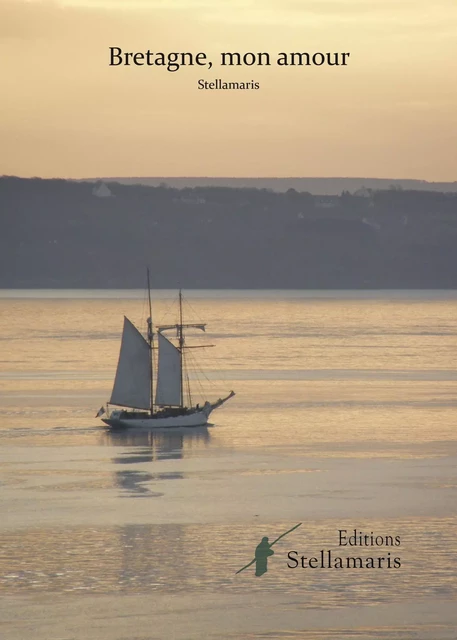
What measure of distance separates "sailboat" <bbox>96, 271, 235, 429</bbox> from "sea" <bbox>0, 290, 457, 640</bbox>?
0.92 metres

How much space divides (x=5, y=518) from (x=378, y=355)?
74.8 meters

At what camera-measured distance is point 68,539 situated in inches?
1131

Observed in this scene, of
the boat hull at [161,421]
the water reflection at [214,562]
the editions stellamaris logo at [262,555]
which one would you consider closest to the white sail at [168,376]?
the boat hull at [161,421]

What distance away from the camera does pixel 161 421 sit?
52094 mm

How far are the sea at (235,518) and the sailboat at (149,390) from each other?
92 cm

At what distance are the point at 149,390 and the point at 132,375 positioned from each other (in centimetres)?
96

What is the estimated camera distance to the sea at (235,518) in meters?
22.9

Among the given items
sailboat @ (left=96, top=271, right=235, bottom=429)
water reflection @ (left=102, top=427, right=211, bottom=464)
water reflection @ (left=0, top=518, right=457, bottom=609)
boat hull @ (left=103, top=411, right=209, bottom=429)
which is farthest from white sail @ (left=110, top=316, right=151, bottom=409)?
water reflection @ (left=0, top=518, right=457, bottom=609)

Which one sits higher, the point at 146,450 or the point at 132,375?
the point at 132,375

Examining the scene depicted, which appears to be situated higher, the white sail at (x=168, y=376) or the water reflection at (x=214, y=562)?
the white sail at (x=168, y=376)

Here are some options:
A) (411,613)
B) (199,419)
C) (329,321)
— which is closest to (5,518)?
(411,613)

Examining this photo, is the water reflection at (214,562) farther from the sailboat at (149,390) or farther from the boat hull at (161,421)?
the sailboat at (149,390)

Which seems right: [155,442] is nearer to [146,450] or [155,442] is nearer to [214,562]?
[146,450]

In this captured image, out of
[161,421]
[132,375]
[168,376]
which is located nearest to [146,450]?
[161,421]
